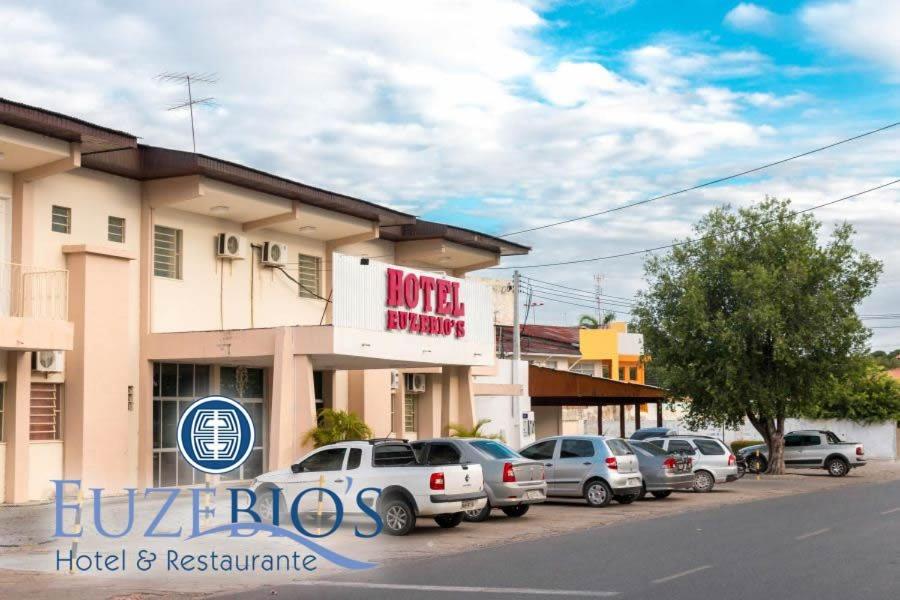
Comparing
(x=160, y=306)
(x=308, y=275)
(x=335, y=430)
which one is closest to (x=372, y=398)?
(x=308, y=275)

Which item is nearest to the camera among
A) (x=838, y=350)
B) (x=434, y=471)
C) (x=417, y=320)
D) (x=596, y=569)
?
(x=596, y=569)

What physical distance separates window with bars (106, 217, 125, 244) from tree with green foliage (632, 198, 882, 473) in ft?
66.3

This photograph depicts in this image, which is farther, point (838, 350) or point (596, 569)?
point (838, 350)

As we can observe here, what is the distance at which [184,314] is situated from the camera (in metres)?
28.0

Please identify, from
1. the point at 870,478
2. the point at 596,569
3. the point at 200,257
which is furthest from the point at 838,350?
the point at 596,569

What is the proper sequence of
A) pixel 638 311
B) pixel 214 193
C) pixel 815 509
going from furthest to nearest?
pixel 638 311
pixel 214 193
pixel 815 509

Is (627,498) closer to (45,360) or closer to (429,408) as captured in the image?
(429,408)

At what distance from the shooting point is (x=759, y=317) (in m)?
38.0

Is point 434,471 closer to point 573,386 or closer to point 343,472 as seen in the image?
point 343,472

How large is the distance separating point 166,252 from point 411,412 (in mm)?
12961

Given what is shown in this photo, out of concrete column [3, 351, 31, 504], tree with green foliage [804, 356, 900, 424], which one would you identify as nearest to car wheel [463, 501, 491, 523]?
concrete column [3, 351, 31, 504]

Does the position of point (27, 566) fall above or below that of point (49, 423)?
below

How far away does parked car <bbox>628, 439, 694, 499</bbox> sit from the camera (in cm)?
2797

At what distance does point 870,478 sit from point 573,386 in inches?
428
